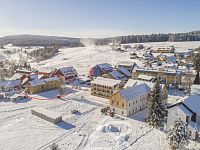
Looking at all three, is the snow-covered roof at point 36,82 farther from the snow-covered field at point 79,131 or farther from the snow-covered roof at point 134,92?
the snow-covered roof at point 134,92

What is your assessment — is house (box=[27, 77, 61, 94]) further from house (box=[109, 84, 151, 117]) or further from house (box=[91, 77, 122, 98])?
house (box=[109, 84, 151, 117])

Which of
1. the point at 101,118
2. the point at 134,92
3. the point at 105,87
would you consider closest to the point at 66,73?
the point at 105,87

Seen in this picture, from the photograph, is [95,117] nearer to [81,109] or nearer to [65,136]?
[81,109]

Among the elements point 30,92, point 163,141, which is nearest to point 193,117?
point 163,141

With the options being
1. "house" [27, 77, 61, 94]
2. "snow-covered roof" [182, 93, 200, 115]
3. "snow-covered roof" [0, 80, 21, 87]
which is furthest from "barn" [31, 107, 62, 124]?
"snow-covered roof" [0, 80, 21, 87]

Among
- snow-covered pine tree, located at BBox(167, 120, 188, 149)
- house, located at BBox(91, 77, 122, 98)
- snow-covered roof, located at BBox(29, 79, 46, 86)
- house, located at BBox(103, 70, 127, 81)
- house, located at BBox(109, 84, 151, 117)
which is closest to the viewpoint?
snow-covered pine tree, located at BBox(167, 120, 188, 149)
